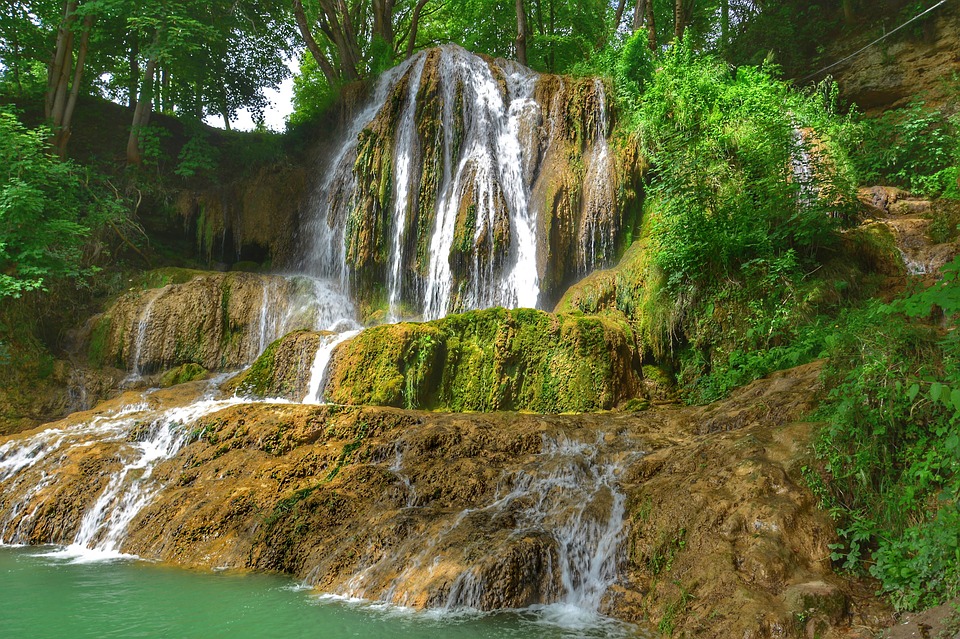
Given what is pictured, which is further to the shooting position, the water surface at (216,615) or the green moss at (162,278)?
the green moss at (162,278)

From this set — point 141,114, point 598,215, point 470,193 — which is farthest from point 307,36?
point 598,215

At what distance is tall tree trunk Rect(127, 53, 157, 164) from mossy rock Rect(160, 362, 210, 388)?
23.8 ft

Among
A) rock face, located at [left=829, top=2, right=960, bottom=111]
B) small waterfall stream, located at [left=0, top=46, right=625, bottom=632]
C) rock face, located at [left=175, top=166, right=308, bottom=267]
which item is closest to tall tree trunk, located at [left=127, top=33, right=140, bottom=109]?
rock face, located at [left=175, top=166, right=308, bottom=267]

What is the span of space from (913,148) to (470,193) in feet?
28.7

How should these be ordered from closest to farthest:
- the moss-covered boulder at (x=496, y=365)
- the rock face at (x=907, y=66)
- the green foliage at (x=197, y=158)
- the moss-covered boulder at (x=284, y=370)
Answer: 1. the moss-covered boulder at (x=496, y=365)
2. the moss-covered boulder at (x=284, y=370)
3. the rock face at (x=907, y=66)
4. the green foliage at (x=197, y=158)

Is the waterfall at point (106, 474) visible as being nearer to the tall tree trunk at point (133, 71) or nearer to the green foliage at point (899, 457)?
the green foliage at point (899, 457)

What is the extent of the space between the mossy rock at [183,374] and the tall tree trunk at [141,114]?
725cm

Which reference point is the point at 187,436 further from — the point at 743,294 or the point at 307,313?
the point at 743,294

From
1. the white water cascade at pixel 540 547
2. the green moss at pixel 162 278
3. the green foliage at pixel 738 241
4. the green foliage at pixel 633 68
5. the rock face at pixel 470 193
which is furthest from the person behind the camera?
the green moss at pixel 162 278

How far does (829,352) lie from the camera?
16.6ft

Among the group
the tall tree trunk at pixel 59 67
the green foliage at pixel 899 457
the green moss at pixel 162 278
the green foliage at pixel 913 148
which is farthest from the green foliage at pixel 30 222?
the green foliage at pixel 913 148

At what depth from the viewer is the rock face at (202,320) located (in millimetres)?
11914

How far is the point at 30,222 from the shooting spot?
11.2 metres

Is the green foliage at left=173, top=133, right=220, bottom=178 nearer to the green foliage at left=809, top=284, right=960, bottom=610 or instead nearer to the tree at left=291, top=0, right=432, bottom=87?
the tree at left=291, top=0, right=432, bottom=87
